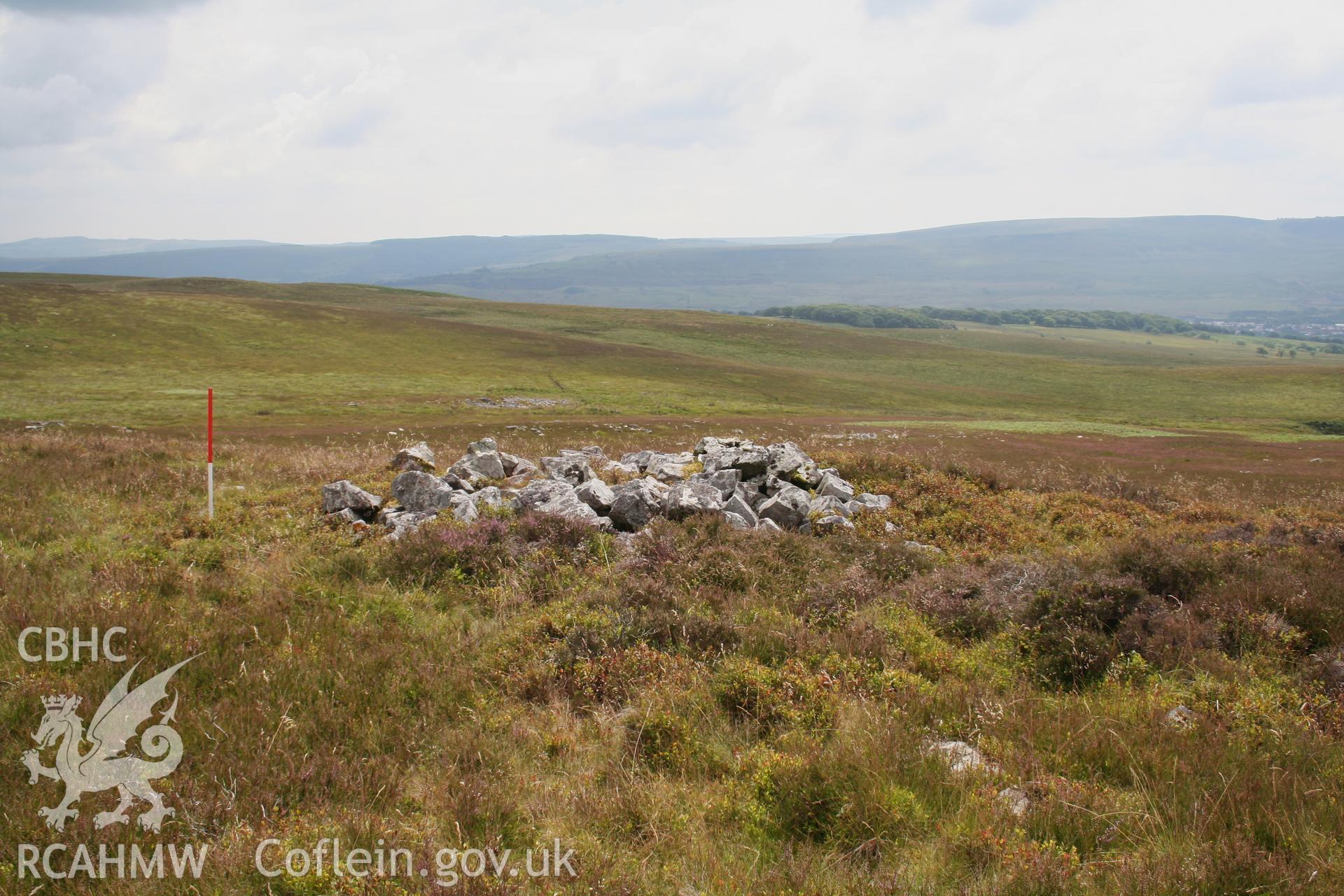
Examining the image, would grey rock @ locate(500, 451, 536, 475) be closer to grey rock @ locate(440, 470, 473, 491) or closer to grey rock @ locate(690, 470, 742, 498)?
grey rock @ locate(440, 470, 473, 491)

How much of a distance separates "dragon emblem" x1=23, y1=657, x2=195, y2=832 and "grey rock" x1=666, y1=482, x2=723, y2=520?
735 centimetres

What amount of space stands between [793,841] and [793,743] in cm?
95

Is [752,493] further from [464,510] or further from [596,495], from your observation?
[464,510]

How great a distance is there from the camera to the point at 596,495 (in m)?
12.5

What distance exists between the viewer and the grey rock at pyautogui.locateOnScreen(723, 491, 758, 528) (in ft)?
40.2

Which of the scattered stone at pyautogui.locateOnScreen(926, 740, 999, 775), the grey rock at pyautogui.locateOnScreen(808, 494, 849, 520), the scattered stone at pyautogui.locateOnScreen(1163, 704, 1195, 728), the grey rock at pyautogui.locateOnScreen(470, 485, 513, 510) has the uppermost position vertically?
the grey rock at pyautogui.locateOnScreen(470, 485, 513, 510)

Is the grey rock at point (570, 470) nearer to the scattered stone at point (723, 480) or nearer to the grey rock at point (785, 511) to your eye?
the scattered stone at point (723, 480)

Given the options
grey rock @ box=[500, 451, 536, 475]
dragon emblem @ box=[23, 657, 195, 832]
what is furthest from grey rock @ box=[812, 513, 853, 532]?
dragon emblem @ box=[23, 657, 195, 832]

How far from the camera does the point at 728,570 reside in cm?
926

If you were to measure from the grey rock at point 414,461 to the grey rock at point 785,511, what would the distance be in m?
7.56

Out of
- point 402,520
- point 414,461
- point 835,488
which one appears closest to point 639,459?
point 414,461

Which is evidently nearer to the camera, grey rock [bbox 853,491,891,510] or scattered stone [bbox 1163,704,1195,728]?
scattered stone [bbox 1163,704,1195,728]

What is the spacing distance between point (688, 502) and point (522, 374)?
226 ft

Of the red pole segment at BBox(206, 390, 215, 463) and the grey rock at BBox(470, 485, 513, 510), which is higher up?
the red pole segment at BBox(206, 390, 215, 463)
